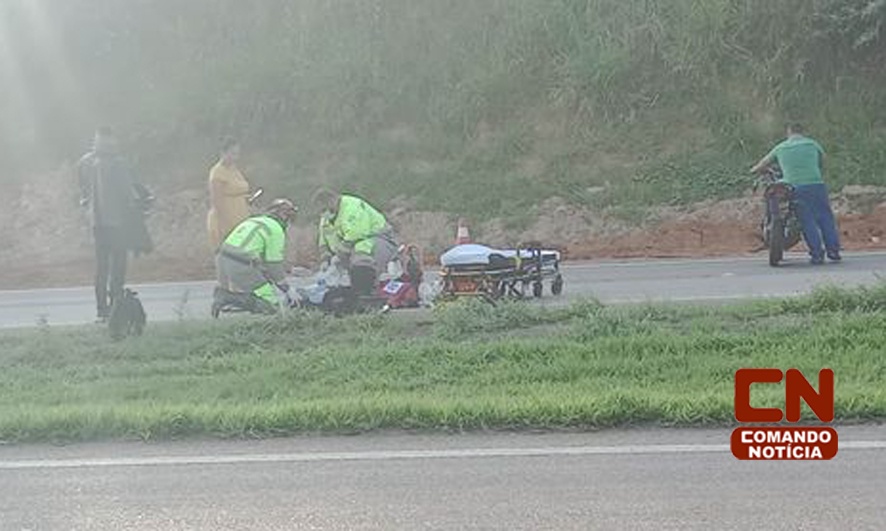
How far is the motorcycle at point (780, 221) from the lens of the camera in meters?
14.9

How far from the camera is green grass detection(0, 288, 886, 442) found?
715cm

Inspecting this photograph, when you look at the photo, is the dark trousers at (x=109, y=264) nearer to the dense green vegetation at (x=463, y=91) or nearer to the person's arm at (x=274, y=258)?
the person's arm at (x=274, y=258)

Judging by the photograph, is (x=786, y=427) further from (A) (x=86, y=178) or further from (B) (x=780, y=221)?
(B) (x=780, y=221)

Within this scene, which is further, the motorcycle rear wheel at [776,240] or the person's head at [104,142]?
the motorcycle rear wheel at [776,240]

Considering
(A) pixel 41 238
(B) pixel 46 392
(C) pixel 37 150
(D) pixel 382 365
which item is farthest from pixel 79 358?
(C) pixel 37 150

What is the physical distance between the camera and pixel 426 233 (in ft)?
73.1

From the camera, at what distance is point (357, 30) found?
2930 cm

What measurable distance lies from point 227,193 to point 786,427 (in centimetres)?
822

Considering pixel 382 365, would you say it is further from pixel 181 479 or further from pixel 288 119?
pixel 288 119

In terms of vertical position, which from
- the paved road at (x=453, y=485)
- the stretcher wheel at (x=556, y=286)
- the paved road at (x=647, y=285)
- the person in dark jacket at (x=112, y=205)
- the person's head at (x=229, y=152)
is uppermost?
the person's head at (x=229, y=152)

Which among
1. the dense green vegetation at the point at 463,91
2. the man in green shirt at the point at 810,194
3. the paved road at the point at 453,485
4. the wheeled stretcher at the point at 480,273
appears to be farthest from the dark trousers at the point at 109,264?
the dense green vegetation at the point at 463,91

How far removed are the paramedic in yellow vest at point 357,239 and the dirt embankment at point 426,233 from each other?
23.5 ft

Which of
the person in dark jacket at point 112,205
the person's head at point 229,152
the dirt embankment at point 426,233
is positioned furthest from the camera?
the dirt embankment at point 426,233

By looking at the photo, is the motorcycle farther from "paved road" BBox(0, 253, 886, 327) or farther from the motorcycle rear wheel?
"paved road" BBox(0, 253, 886, 327)
